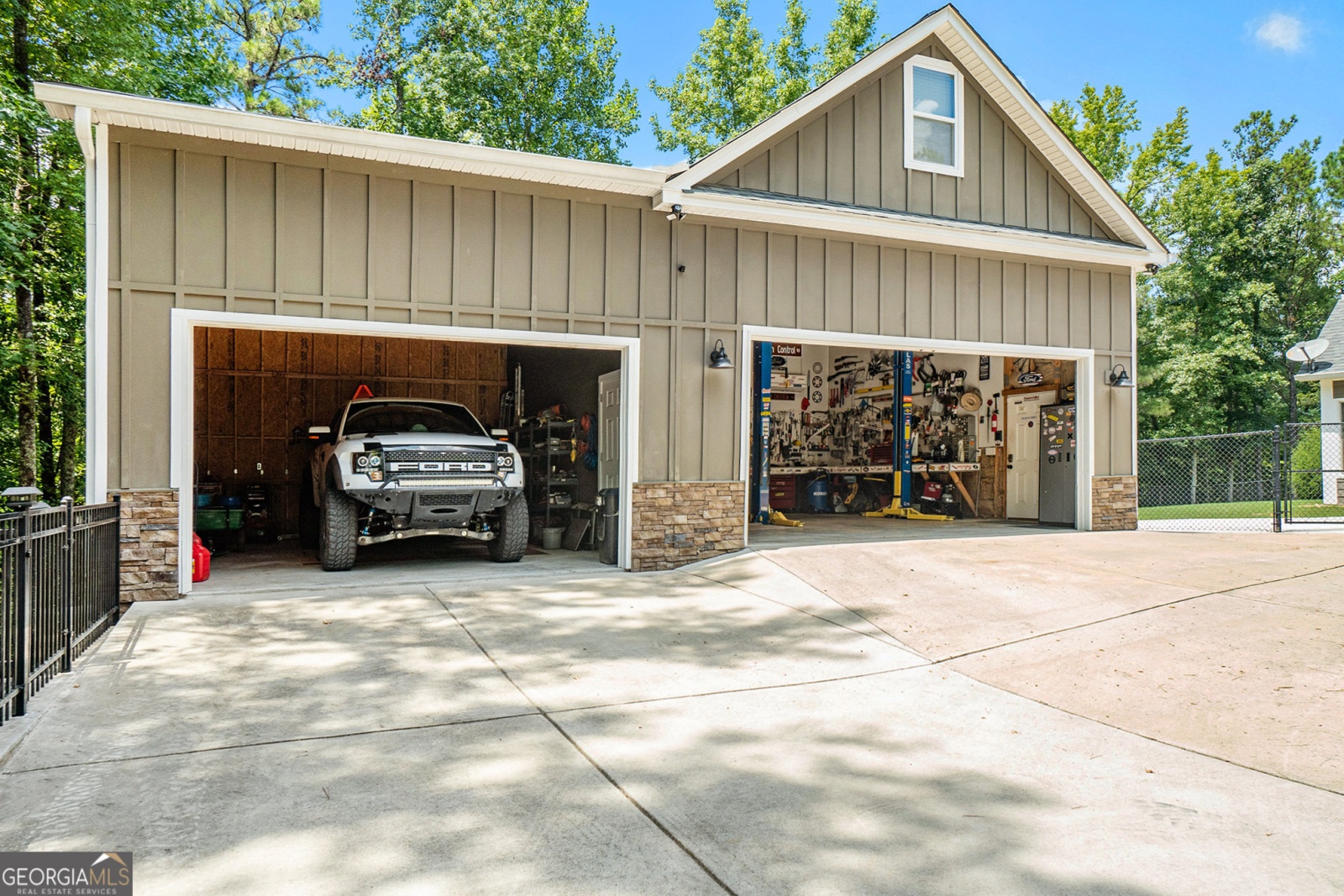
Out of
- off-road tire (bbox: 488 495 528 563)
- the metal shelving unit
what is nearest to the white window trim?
the metal shelving unit

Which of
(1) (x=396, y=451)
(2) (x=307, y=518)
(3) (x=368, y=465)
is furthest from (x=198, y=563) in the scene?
(2) (x=307, y=518)

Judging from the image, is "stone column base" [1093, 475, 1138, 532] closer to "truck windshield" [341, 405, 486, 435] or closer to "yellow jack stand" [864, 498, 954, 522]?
"yellow jack stand" [864, 498, 954, 522]

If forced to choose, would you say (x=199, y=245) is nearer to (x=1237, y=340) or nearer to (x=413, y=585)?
(x=413, y=585)

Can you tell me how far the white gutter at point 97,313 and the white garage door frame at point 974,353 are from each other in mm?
6160

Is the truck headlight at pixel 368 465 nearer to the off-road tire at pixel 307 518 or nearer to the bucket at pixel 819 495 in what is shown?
the off-road tire at pixel 307 518

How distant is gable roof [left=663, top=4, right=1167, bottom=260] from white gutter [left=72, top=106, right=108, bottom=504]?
16.9 feet

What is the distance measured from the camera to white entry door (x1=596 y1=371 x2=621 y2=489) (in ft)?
31.0

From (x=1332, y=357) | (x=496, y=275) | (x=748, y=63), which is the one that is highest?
(x=748, y=63)

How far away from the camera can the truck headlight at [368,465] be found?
26.9ft

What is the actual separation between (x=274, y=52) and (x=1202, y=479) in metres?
28.5

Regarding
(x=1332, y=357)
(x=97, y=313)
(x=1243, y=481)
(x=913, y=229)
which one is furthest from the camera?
(x=1243, y=481)

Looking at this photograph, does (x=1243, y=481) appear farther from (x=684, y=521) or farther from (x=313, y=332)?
(x=313, y=332)

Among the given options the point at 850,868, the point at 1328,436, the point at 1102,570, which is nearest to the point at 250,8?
the point at 1102,570

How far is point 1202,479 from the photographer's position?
2334 cm
